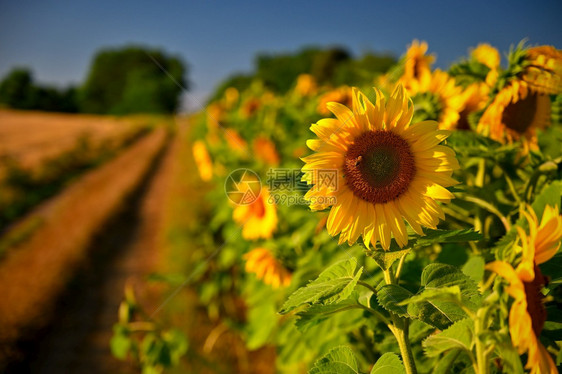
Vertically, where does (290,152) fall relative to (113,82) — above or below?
below

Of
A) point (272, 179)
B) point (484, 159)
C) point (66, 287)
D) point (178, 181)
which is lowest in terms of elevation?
point (66, 287)

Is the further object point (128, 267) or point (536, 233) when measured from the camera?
point (128, 267)

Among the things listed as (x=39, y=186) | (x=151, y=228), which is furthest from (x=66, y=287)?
(x=39, y=186)

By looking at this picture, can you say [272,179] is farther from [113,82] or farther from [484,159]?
[113,82]

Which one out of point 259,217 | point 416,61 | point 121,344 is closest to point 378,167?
point 416,61

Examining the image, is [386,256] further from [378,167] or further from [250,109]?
[250,109]

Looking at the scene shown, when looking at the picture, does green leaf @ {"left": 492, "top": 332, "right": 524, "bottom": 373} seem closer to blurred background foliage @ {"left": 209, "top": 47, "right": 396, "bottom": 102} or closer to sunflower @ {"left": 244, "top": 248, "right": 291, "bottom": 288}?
sunflower @ {"left": 244, "top": 248, "right": 291, "bottom": 288}

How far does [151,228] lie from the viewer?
774 cm

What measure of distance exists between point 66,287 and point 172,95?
31603mm

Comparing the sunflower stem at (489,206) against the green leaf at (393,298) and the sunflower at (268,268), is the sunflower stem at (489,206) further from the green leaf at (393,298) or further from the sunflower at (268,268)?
the sunflower at (268,268)

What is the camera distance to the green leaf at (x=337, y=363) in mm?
888

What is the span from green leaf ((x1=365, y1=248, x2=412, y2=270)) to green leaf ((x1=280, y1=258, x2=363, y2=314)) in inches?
1.6

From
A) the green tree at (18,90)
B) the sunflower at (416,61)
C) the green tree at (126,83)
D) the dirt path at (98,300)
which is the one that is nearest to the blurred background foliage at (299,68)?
the dirt path at (98,300)

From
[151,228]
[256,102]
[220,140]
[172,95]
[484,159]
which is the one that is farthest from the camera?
[172,95]
